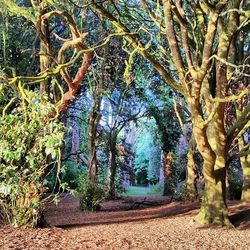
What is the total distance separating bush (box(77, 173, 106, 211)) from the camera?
12820mm

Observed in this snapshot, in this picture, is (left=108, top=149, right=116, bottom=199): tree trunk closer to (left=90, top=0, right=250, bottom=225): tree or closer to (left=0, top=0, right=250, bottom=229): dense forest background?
(left=0, top=0, right=250, bottom=229): dense forest background

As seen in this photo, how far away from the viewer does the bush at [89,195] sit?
1282 centimetres

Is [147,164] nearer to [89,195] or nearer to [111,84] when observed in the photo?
[111,84]

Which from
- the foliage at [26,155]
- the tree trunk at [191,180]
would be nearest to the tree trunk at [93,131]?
the tree trunk at [191,180]

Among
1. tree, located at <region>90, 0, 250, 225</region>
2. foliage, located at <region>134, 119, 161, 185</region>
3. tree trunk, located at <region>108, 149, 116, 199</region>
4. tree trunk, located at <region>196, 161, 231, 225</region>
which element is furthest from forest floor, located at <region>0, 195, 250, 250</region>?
foliage, located at <region>134, 119, 161, 185</region>

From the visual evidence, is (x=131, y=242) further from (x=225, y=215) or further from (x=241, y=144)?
(x=241, y=144)

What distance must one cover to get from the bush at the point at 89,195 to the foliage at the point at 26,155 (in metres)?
4.83

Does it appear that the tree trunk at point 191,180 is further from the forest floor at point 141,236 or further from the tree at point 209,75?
the tree at point 209,75

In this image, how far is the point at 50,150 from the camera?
5.98 meters

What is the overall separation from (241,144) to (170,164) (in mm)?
6709

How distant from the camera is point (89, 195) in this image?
1296 cm

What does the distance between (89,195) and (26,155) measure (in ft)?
19.2

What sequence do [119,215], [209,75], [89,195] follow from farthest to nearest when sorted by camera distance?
[89,195] < [119,215] < [209,75]

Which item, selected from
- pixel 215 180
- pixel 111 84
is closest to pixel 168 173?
pixel 111 84
